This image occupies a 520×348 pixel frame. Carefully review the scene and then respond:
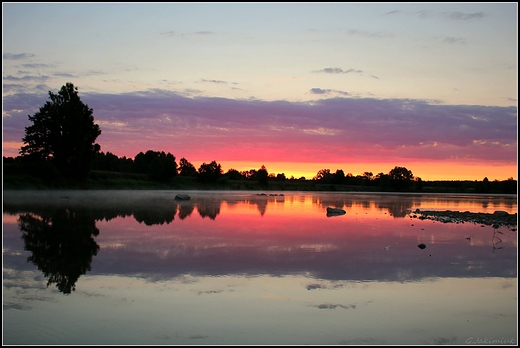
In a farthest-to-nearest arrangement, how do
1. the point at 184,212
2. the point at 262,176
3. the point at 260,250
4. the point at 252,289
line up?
the point at 262,176
the point at 184,212
the point at 260,250
the point at 252,289

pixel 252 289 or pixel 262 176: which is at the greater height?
pixel 262 176

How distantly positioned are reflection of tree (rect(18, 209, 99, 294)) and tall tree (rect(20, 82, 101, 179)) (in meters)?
45.1

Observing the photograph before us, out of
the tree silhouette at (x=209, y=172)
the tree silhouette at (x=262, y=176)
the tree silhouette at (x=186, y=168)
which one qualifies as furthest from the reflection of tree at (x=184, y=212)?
the tree silhouette at (x=186, y=168)

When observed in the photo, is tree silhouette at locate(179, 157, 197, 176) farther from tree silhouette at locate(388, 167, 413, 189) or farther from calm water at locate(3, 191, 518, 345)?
calm water at locate(3, 191, 518, 345)

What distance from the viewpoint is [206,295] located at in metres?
9.31

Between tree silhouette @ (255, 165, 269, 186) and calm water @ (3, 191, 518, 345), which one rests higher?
tree silhouette @ (255, 165, 269, 186)

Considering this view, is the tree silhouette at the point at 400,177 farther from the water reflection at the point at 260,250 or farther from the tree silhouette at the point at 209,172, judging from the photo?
the water reflection at the point at 260,250

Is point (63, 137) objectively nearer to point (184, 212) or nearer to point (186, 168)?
point (184, 212)

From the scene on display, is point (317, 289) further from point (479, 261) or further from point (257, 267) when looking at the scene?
point (479, 261)

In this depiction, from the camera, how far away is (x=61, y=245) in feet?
50.2

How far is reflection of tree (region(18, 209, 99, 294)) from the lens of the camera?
11117mm

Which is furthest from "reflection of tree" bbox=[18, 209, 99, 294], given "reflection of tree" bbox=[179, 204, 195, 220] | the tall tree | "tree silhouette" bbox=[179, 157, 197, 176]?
"tree silhouette" bbox=[179, 157, 197, 176]

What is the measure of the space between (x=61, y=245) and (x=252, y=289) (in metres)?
8.61

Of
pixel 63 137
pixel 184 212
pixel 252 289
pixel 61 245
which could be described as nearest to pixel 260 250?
pixel 252 289
